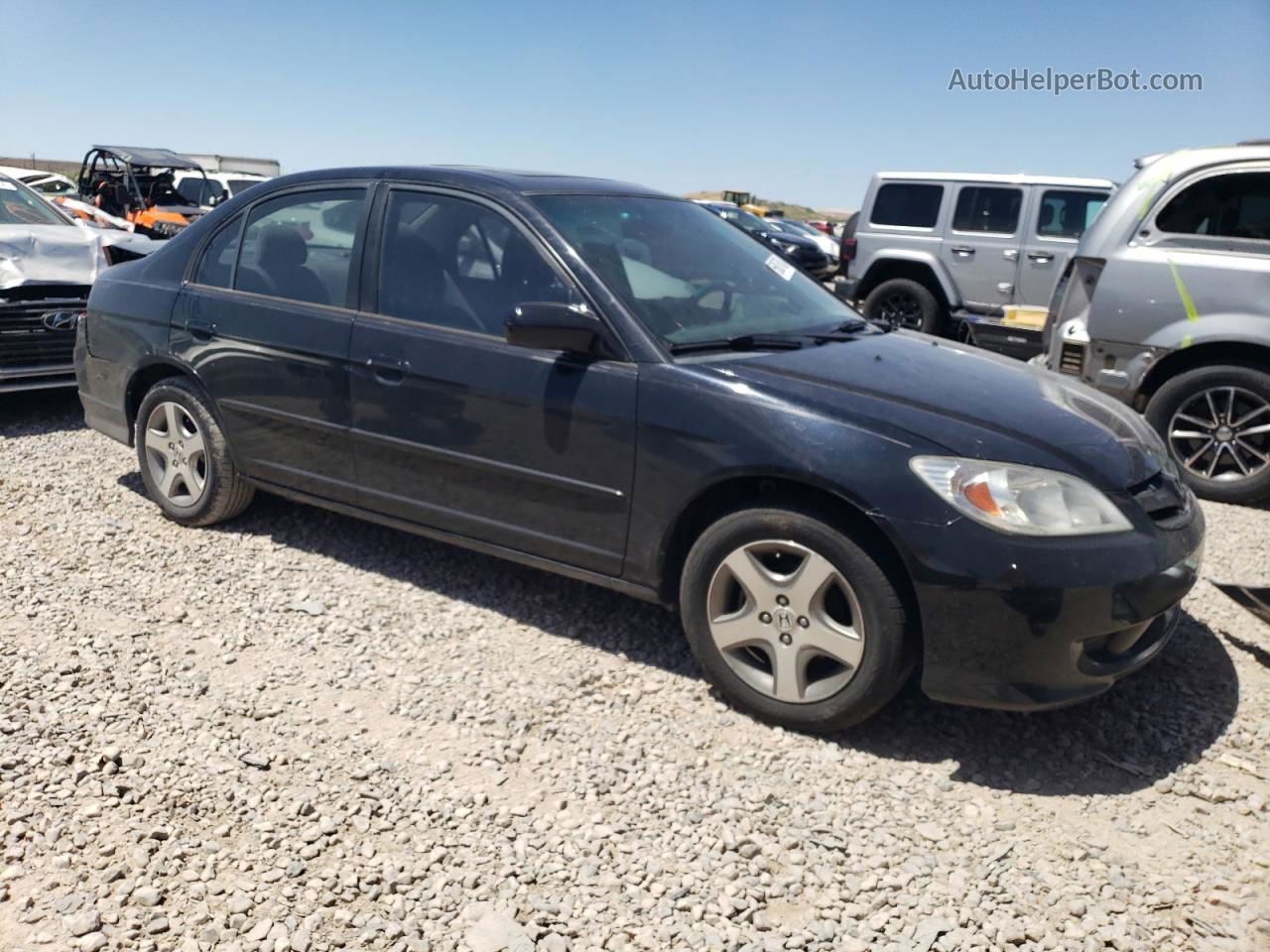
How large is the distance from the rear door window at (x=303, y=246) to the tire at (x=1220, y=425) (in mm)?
4623

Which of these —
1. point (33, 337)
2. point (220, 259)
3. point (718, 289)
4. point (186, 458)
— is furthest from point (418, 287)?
point (33, 337)

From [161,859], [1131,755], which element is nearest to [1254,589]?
[1131,755]

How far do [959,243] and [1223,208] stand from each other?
5.27m

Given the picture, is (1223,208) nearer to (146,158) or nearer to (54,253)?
(54,253)

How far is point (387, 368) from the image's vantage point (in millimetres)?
4012

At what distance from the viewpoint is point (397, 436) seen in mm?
4031

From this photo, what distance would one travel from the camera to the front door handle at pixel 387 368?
13.0 feet

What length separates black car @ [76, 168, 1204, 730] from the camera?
3.00 metres

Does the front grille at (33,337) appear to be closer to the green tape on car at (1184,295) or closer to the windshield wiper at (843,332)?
the windshield wiper at (843,332)

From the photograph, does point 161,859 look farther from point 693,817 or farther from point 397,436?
point 397,436

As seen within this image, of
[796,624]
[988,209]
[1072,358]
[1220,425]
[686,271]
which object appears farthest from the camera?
[988,209]

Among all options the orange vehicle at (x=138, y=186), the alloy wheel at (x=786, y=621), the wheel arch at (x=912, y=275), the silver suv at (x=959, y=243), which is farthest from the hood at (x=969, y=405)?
the orange vehicle at (x=138, y=186)

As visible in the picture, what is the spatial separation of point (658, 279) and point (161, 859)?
242 cm

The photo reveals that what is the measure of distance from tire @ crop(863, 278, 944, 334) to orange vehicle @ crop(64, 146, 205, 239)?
10.3 metres
